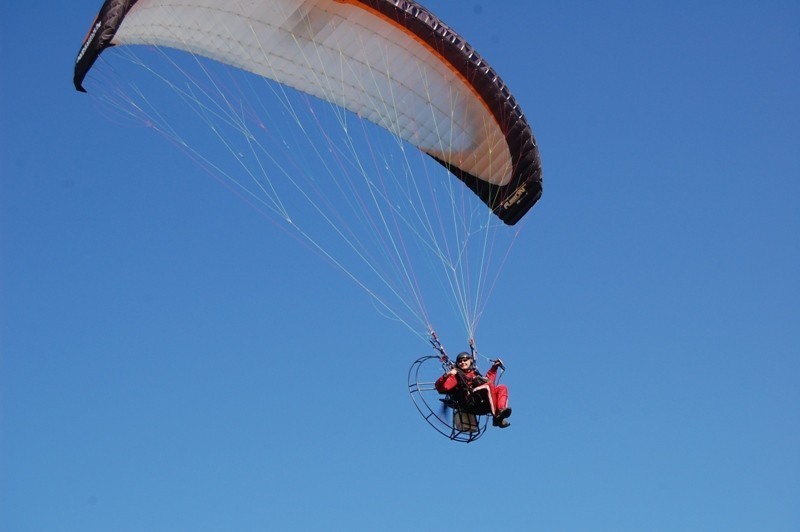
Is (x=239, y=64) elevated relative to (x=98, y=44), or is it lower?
elevated

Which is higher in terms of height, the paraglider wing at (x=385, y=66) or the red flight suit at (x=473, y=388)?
the paraglider wing at (x=385, y=66)

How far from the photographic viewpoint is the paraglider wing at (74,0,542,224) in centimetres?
1605

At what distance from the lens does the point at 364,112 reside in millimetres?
17375

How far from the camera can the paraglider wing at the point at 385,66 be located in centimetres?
1605

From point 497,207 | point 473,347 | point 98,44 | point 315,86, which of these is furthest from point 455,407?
point 98,44

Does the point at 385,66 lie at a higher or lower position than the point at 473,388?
higher

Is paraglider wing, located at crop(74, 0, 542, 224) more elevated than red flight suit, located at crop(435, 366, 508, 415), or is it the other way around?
paraglider wing, located at crop(74, 0, 542, 224)

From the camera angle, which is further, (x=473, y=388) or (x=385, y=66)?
(x=385, y=66)

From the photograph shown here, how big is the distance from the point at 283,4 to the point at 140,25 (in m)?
2.04

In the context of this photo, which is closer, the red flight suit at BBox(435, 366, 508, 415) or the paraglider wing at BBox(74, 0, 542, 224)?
the red flight suit at BBox(435, 366, 508, 415)

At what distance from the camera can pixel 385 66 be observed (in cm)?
1684

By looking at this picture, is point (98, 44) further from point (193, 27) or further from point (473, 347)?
point (473, 347)

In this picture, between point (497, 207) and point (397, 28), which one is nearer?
point (397, 28)

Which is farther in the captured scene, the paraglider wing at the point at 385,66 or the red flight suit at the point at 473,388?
the paraglider wing at the point at 385,66
